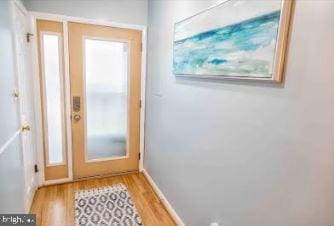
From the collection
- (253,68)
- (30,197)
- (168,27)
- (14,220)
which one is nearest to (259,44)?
(253,68)

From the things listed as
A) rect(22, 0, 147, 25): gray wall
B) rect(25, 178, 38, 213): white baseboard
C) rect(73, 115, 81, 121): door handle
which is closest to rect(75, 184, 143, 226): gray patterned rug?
rect(25, 178, 38, 213): white baseboard

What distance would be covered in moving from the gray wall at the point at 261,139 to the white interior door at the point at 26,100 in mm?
1406

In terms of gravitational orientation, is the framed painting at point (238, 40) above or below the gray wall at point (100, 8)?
below

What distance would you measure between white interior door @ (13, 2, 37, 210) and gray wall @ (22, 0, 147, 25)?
0.22 meters

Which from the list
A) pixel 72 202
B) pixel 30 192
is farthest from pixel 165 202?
pixel 30 192

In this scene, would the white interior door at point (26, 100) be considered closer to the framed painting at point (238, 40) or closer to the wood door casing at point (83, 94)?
the wood door casing at point (83, 94)

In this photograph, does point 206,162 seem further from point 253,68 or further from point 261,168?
point 253,68

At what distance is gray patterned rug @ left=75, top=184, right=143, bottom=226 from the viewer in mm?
2010

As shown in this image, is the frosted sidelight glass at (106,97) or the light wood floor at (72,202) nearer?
the light wood floor at (72,202)

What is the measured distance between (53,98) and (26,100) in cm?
41

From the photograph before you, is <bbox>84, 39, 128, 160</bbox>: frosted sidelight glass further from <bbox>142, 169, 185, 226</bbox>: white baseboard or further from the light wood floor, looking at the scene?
<bbox>142, 169, 185, 226</bbox>: white baseboard

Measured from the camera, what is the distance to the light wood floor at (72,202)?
2.04 m

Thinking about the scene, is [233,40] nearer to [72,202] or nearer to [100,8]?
[100,8]

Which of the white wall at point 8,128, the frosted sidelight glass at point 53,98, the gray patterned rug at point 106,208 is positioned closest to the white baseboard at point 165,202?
the gray patterned rug at point 106,208
